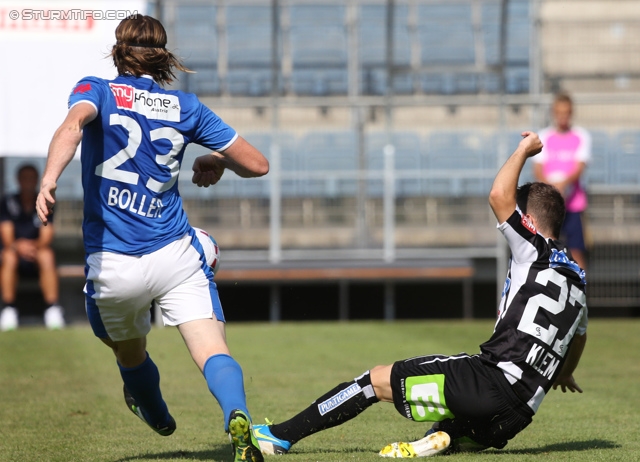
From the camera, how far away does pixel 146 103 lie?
13.3 feet

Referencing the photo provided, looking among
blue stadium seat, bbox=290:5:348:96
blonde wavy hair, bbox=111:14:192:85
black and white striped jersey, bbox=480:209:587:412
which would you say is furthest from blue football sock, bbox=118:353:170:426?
blue stadium seat, bbox=290:5:348:96

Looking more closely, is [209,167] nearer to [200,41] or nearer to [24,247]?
[24,247]

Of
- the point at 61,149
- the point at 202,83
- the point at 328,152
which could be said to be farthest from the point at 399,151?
the point at 61,149

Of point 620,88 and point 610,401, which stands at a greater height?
point 620,88

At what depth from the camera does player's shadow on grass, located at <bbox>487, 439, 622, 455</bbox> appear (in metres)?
4.59

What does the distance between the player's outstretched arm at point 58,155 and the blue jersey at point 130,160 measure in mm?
189

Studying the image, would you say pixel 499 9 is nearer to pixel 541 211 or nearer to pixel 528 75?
pixel 528 75

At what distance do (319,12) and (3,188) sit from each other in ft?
16.8

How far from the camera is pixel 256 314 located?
46.5 feet

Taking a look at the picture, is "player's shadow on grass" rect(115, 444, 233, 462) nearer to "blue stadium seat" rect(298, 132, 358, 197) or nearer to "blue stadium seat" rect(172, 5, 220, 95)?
"blue stadium seat" rect(298, 132, 358, 197)

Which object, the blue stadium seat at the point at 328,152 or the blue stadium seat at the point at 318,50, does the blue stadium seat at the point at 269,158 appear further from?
the blue stadium seat at the point at 318,50

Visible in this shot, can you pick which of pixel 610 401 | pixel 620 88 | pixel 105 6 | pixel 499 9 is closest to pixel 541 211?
pixel 610 401

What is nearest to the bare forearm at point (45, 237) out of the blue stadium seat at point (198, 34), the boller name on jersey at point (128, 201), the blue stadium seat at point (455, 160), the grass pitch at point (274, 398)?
the grass pitch at point (274, 398)

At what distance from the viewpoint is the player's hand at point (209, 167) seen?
4.35 m
